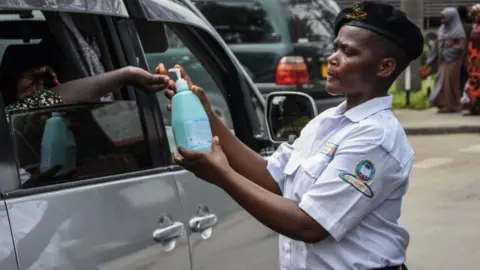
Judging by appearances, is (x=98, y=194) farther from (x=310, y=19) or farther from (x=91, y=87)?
(x=310, y=19)

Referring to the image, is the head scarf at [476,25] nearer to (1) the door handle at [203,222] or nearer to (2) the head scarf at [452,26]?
(2) the head scarf at [452,26]

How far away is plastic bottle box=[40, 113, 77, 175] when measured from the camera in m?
2.70

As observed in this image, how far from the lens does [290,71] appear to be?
1073 centimetres

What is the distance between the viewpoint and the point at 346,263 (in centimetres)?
230

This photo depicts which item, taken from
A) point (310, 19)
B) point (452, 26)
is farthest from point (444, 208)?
point (452, 26)

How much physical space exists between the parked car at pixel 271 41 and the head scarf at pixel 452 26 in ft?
19.4

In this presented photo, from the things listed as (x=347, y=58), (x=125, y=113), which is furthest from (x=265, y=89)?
(x=347, y=58)

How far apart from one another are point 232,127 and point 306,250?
5.61 feet

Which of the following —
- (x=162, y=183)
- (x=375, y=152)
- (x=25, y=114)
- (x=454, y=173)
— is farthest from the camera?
(x=454, y=173)

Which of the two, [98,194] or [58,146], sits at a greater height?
[58,146]

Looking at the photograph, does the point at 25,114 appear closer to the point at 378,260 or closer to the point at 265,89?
the point at 378,260

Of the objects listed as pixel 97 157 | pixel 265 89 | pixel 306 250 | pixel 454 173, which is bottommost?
pixel 454 173

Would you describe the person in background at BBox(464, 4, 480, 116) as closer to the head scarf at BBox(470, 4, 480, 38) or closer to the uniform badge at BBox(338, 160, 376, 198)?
the head scarf at BBox(470, 4, 480, 38)

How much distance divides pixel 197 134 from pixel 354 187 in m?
0.41
